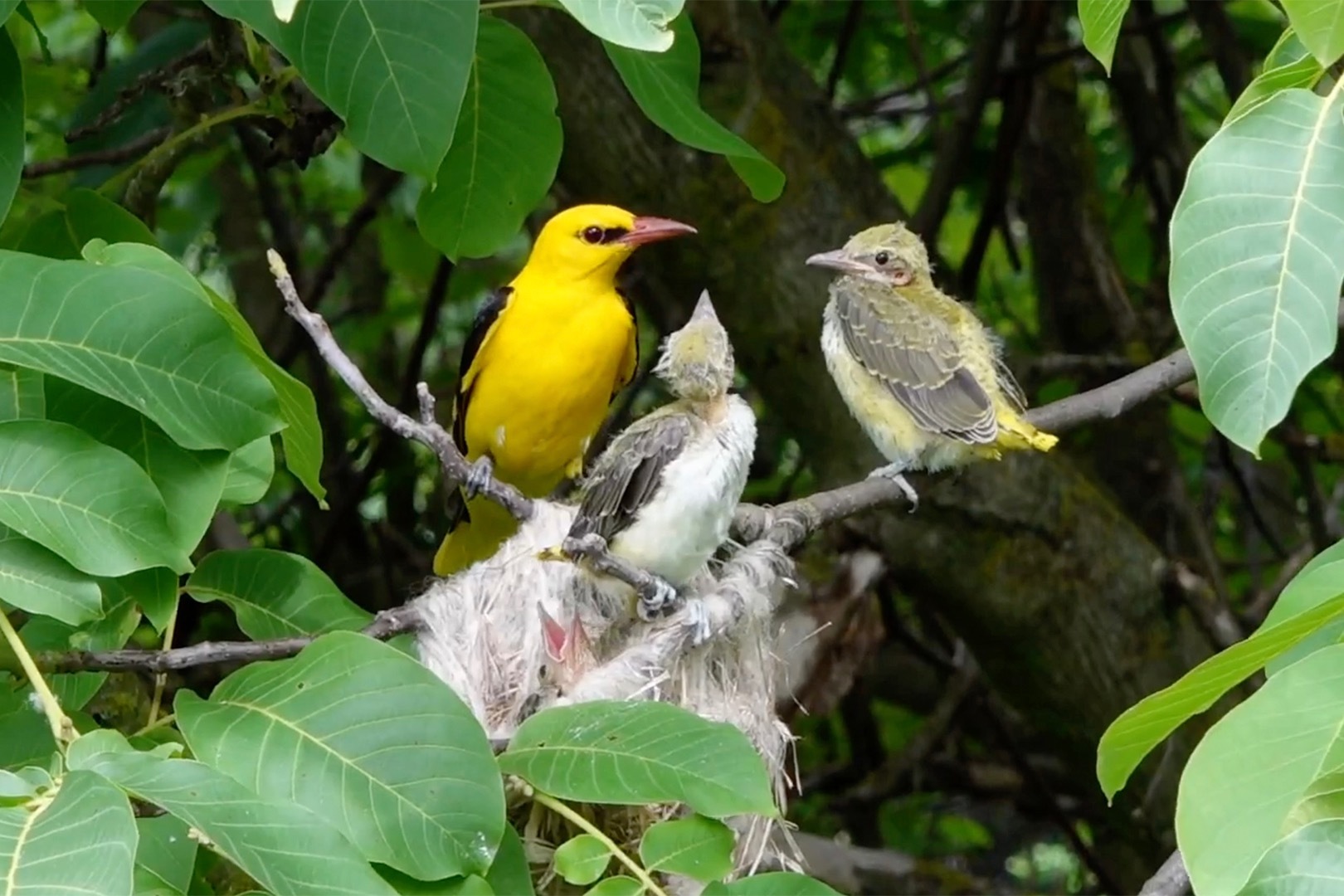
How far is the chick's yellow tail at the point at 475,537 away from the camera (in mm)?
3891

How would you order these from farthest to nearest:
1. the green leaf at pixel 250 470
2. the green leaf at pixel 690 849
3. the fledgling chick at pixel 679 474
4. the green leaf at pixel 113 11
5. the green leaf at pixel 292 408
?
1. the fledgling chick at pixel 679 474
2. the green leaf at pixel 113 11
3. the green leaf at pixel 250 470
4. the green leaf at pixel 292 408
5. the green leaf at pixel 690 849

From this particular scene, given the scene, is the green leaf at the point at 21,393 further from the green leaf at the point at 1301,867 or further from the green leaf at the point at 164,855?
the green leaf at the point at 1301,867

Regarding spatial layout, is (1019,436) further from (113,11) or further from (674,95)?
(113,11)

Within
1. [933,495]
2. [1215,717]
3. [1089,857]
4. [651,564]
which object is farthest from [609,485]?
[1089,857]

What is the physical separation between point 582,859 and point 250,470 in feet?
2.22

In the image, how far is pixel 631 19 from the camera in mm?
1524

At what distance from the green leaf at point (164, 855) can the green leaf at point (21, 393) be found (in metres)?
0.51

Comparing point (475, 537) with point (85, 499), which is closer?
point (85, 499)

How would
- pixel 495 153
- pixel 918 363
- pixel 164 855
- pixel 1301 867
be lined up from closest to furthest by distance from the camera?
pixel 1301 867, pixel 164 855, pixel 495 153, pixel 918 363

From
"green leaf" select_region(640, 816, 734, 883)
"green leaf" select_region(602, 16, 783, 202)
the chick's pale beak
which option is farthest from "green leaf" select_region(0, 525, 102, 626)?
the chick's pale beak

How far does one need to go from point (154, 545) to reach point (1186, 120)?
15.2 ft

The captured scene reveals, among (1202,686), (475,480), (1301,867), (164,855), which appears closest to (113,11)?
(475,480)

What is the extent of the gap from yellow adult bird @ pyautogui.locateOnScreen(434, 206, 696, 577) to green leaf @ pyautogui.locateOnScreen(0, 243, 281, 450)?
6.39 feet

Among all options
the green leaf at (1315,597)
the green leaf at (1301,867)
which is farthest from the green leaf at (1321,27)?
the green leaf at (1301,867)
